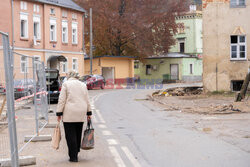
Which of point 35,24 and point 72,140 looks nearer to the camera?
point 72,140

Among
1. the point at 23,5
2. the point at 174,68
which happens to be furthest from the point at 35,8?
the point at 174,68

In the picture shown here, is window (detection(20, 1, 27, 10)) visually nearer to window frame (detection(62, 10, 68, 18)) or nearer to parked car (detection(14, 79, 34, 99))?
window frame (detection(62, 10, 68, 18))

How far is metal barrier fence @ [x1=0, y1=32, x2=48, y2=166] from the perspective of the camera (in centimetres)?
574

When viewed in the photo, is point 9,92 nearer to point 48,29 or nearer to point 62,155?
point 62,155

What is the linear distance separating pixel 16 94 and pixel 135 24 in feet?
133

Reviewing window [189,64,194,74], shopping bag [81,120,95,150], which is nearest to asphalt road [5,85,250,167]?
shopping bag [81,120,95,150]

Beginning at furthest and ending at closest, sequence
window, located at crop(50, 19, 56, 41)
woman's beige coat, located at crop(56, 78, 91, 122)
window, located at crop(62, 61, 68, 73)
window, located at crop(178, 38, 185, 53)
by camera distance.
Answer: window, located at crop(178, 38, 185, 53)
window, located at crop(62, 61, 68, 73)
window, located at crop(50, 19, 56, 41)
woman's beige coat, located at crop(56, 78, 91, 122)

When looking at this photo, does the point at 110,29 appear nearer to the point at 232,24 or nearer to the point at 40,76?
the point at 232,24

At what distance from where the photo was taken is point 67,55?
41.7m

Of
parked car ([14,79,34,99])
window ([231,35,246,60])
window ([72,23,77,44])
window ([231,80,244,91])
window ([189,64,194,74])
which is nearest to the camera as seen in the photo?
parked car ([14,79,34,99])

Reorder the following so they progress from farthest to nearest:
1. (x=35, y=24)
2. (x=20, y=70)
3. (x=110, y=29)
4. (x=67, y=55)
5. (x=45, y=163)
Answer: (x=110, y=29), (x=67, y=55), (x=35, y=24), (x=20, y=70), (x=45, y=163)

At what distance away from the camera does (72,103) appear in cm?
730

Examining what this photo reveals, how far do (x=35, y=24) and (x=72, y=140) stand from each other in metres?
32.1

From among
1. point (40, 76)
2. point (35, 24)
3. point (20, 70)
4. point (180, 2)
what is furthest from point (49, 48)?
point (20, 70)
